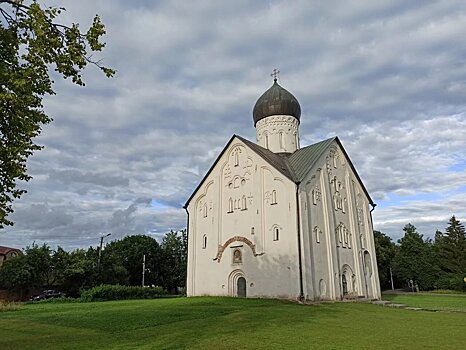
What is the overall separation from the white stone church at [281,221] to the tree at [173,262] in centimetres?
2578

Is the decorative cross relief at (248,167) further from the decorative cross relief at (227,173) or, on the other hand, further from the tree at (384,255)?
the tree at (384,255)

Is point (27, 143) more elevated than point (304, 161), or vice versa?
point (304, 161)

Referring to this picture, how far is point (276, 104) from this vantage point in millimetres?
35844

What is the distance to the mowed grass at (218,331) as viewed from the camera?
394 inches

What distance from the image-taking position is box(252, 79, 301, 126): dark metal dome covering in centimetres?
3584

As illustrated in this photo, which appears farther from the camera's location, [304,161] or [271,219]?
[304,161]

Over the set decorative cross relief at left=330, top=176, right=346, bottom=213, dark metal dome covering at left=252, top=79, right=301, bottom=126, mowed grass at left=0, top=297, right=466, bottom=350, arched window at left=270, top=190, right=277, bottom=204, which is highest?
dark metal dome covering at left=252, top=79, right=301, bottom=126

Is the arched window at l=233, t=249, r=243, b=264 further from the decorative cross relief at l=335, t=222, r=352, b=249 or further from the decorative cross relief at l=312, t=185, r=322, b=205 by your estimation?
the decorative cross relief at l=335, t=222, r=352, b=249

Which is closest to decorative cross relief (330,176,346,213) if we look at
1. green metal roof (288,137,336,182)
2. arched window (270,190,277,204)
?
green metal roof (288,137,336,182)

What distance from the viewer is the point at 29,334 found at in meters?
12.4

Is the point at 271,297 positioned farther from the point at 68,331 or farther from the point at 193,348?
the point at 193,348

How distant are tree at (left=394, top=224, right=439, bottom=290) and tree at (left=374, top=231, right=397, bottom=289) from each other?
2059mm

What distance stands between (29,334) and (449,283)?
173 ft

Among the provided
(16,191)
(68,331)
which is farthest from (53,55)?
(68,331)
